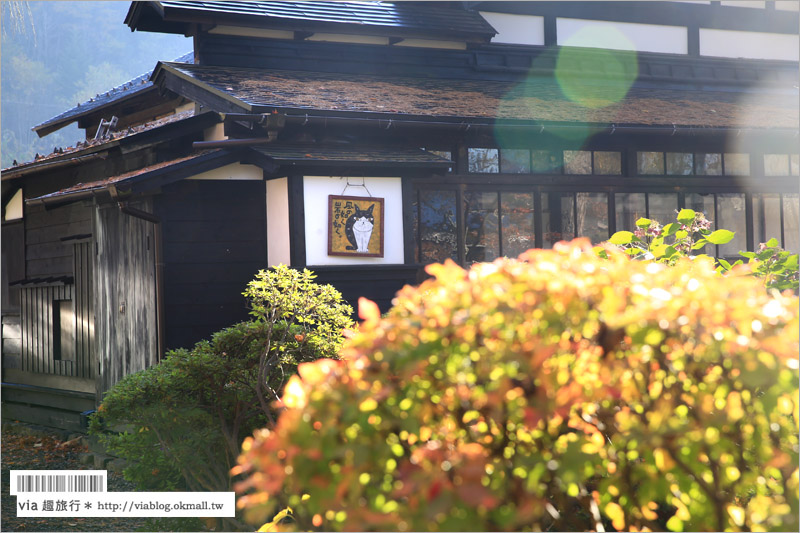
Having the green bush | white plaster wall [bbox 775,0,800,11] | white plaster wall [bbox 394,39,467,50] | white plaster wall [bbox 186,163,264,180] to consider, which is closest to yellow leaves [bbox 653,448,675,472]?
the green bush

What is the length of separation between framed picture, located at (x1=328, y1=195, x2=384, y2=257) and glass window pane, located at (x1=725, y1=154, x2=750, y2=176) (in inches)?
229

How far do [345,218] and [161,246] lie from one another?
1.95 meters

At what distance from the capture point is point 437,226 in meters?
9.89

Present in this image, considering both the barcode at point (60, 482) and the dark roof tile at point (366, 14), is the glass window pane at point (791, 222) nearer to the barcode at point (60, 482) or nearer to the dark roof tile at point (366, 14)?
the dark roof tile at point (366, 14)

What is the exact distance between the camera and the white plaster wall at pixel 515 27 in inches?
486

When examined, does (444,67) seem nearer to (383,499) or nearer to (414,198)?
(414,198)

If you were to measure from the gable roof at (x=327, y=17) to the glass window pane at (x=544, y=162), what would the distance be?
2193 millimetres

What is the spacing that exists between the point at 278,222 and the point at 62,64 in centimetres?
4487

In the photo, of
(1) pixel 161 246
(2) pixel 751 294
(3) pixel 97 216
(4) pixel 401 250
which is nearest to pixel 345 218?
(4) pixel 401 250

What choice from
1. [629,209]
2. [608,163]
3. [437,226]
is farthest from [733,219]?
[437,226]

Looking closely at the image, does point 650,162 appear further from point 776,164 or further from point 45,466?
point 45,466

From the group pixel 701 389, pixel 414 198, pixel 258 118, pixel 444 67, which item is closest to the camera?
pixel 701 389

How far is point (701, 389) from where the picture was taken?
2521 mm

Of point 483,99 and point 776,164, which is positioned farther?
point 776,164
